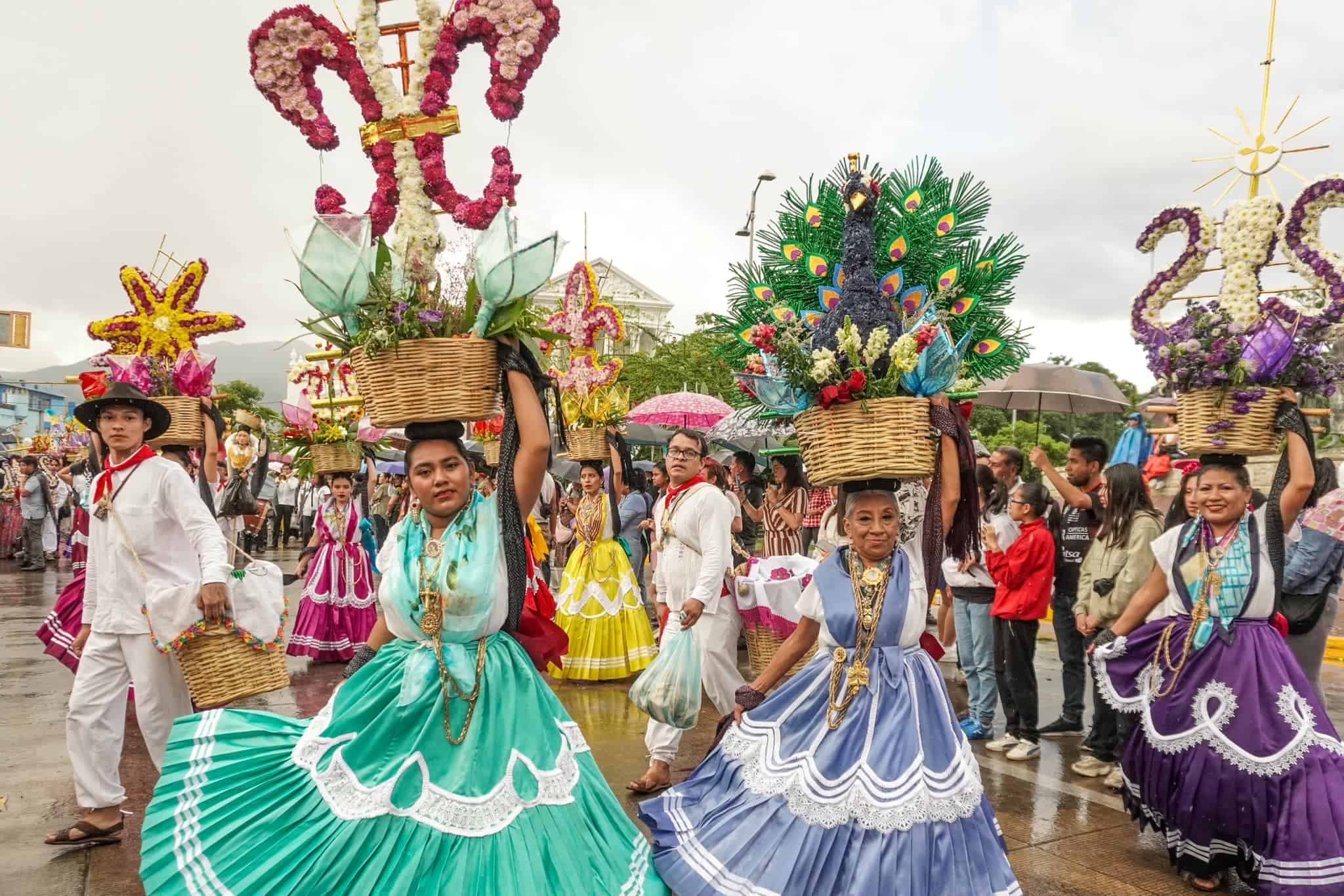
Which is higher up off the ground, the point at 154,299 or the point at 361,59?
the point at 361,59

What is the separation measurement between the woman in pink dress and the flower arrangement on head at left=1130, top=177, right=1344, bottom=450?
7162 millimetres

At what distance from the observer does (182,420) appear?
621cm

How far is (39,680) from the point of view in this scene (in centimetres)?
872

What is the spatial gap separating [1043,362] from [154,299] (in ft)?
26.9

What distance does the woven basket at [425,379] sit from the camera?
3.43 metres

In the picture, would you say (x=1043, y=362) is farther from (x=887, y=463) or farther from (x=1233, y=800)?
(x=887, y=463)

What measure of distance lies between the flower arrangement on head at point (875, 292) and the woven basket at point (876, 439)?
0.08 m

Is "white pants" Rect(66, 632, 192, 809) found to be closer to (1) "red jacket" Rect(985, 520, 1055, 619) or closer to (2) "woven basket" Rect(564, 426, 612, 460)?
(2) "woven basket" Rect(564, 426, 612, 460)

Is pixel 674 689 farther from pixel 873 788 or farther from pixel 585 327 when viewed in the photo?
pixel 585 327

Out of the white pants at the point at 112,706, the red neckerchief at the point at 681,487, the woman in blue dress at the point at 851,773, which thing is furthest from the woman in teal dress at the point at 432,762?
the red neckerchief at the point at 681,487

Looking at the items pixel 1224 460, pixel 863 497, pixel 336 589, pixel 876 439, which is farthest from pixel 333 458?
pixel 1224 460

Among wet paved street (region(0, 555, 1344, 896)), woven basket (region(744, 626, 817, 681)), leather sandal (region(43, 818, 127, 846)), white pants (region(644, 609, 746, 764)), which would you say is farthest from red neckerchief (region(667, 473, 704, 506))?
leather sandal (region(43, 818, 127, 846))

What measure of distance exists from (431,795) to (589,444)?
587 centimetres

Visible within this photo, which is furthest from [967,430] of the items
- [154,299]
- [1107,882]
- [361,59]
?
[154,299]
